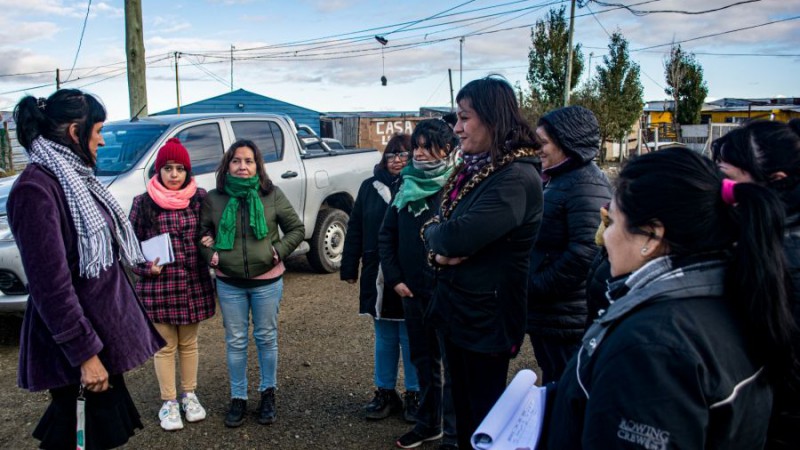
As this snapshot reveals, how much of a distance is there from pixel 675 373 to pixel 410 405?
2980mm

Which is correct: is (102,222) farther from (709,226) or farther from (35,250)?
(709,226)

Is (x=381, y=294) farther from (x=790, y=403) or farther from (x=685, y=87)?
(x=685, y=87)

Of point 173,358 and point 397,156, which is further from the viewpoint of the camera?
point 397,156

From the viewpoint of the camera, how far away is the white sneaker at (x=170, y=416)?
388cm

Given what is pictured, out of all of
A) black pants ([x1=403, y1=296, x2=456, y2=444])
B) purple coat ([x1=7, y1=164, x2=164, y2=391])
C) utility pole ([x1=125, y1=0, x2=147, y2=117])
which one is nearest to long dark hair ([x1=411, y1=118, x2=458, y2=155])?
black pants ([x1=403, y1=296, x2=456, y2=444])

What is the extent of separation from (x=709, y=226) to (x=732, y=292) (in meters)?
0.16

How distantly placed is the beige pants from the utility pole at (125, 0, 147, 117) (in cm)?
777

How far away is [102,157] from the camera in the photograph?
595cm

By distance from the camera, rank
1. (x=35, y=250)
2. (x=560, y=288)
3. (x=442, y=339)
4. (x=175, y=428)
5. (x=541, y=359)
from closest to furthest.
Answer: (x=35, y=250), (x=442, y=339), (x=560, y=288), (x=541, y=359), (x=175, y=428)

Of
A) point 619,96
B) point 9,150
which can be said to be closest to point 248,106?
point 9,150

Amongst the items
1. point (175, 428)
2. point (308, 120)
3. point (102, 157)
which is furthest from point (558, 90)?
point (175, 428)

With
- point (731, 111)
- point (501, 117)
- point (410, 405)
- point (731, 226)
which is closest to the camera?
point (731, 226)

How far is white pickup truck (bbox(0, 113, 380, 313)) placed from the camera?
17.5 ft

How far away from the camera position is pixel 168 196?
3912 mm
